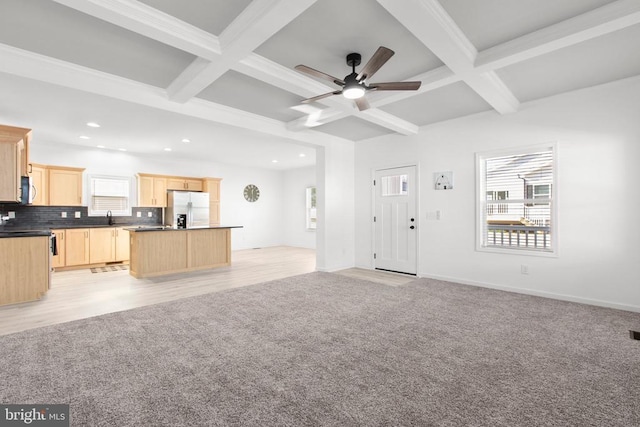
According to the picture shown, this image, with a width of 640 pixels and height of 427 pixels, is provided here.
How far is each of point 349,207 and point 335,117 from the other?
2.37 meters

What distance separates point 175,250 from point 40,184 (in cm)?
332

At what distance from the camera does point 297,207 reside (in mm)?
10227

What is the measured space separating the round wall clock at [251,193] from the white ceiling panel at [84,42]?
6.40 meters

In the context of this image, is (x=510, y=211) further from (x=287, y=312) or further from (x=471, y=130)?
(x=287, y=312)

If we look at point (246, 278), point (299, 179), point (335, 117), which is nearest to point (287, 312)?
point (246, 278)

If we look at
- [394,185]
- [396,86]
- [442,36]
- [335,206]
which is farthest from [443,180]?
[442,36]

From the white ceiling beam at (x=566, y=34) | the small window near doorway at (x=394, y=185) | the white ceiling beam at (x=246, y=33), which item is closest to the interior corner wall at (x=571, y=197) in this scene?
the small window near doorway at (x=394, y=185)

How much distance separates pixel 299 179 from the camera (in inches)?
400

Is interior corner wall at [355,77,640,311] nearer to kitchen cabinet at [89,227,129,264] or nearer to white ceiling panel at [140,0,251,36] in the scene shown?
white ceiling panel at [140,0,251,36]

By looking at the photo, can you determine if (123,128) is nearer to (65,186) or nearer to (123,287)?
(65,186)

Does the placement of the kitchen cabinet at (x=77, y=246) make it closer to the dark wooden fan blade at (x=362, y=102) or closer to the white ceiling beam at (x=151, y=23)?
the white ceiling beam at (x=151, y=23)

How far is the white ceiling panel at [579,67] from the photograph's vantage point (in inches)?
109

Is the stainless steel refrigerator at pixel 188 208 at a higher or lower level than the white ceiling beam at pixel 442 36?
lower

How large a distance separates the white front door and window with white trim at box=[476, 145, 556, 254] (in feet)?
3.79
